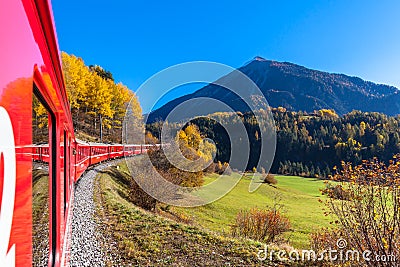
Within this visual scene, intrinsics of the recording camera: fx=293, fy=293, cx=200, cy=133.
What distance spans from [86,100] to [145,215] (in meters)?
26.7

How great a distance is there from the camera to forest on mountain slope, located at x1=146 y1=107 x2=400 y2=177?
6969 centimetres

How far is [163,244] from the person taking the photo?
7.63 meters

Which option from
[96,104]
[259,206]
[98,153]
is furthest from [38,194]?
[96,104]

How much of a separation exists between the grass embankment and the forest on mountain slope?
60.0m

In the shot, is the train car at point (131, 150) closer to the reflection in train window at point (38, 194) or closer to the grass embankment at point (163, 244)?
the grass embankment at point (163, 244)

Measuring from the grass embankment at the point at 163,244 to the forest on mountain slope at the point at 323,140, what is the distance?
6000 cm

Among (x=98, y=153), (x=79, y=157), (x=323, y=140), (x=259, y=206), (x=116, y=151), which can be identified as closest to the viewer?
(x=79, y=157)

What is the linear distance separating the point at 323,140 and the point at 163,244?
92.2m

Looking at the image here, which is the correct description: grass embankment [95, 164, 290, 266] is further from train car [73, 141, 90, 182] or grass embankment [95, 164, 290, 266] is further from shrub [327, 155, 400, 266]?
shrub [327, 155, 400, 266]

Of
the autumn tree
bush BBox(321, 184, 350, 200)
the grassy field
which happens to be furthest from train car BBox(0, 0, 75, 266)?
the autumn tree

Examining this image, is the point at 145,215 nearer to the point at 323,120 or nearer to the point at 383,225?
the point at 383,225

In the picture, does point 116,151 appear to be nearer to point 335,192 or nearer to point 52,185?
point 335,192

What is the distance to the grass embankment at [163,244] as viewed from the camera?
22.1ft

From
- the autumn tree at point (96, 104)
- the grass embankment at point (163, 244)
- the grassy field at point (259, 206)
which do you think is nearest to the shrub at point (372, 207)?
the grass embankment at point (163, 244)
